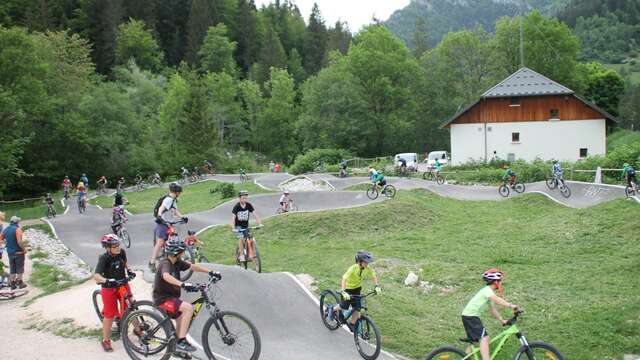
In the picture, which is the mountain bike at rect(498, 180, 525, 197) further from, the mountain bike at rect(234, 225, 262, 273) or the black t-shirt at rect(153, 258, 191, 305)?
the black t-shirt at rect(153, 258, 191, 305)

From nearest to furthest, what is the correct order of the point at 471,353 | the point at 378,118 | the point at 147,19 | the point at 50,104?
1. the point at 471,353
2. the point at 50,104
3. the point at 378,118
4. the point at 147,19

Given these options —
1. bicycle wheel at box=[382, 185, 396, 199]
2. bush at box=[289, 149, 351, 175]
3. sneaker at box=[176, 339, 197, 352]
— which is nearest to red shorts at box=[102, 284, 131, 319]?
sneaker at box=[176, 339, 197, 352]

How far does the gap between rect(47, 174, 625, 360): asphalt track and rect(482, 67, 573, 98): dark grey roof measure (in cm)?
1481

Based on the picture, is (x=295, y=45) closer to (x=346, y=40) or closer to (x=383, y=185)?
(x=346, y=40)

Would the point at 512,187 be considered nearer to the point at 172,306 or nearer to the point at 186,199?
the point at 186,199

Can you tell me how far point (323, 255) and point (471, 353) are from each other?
10.6 meters

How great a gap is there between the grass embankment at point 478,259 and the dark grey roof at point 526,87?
838 inches

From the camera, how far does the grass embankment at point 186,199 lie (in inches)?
1326

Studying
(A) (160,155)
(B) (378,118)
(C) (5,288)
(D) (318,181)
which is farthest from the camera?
(B) (378,118)

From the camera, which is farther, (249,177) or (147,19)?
(147,19)

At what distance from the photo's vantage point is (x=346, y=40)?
11862cm

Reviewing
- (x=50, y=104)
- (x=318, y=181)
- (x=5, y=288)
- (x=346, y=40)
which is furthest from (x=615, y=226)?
(x=346, y=40)

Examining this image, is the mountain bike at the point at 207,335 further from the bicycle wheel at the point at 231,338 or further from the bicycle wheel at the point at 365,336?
the bicycle wheel at the point at 365,336

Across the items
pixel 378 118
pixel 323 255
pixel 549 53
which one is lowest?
pixel 323 255
